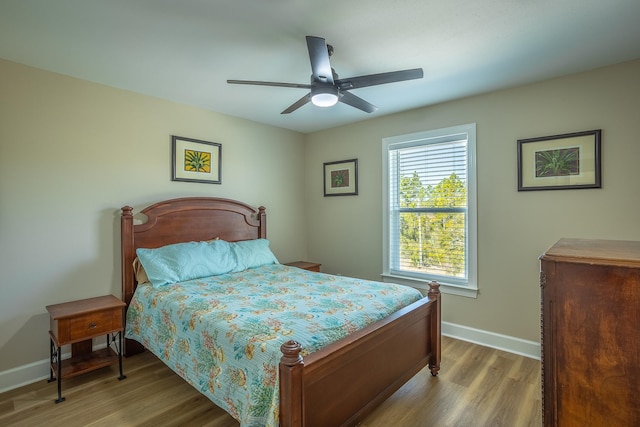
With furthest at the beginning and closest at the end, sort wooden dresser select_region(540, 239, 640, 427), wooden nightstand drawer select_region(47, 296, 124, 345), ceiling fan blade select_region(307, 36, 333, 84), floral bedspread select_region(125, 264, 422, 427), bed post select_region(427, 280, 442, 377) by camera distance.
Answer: bed post select_region(427, 280, 442, 377) → wooden nightstand drawer select_region(47, 296, 124, 345) → ceiling fan blade select_region(307, 36, 333, 84) → floral bedspread select_region(125, 264, 422, 427) → wooden dresser select_region(540, 239, 640, 427)

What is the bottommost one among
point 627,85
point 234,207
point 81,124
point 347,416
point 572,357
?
point 347,416

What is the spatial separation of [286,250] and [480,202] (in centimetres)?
251

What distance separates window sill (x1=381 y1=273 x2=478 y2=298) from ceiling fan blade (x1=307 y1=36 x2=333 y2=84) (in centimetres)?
242

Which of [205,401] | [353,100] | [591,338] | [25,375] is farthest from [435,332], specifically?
[25,375]

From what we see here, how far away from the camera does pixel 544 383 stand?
106 centimetres

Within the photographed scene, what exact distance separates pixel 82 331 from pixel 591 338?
2.98 meters

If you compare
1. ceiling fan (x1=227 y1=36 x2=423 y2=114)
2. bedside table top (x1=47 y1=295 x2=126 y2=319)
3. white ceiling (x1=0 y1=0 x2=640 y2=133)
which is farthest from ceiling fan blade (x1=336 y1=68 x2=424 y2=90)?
bedside table top (x1=47 y1=295 x2=126 y2=319)

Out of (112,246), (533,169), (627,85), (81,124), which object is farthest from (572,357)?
(81,124)

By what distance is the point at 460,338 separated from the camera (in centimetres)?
329

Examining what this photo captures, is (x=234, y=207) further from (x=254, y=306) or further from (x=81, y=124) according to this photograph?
(x=254, y=306)

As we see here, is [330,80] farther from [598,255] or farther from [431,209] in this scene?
[431,209]

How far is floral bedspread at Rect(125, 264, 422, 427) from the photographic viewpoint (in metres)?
1.60

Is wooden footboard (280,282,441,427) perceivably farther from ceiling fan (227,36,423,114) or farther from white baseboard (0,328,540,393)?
ceiling fan (227,36,423,114)

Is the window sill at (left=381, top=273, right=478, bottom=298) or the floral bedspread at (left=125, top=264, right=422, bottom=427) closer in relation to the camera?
the floral bedspread at (left=125, top=264, right=422, bottom=427)
